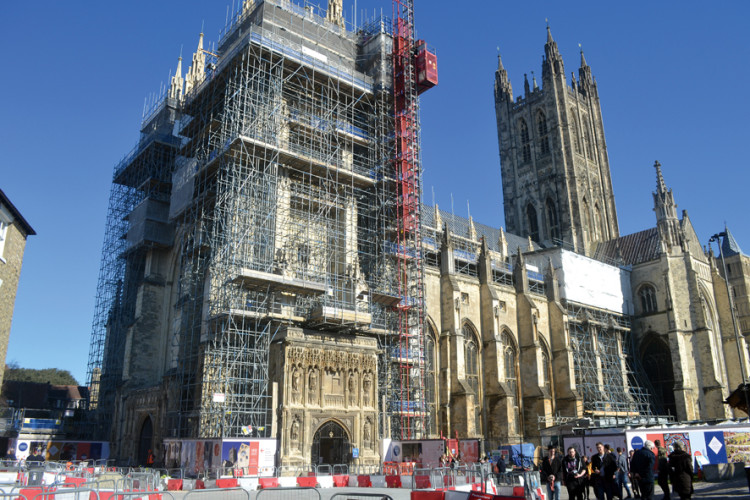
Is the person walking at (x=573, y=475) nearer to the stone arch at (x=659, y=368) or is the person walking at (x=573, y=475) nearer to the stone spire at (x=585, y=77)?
the stone arch at (x=659, y=368)

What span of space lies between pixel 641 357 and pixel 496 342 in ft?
58.1

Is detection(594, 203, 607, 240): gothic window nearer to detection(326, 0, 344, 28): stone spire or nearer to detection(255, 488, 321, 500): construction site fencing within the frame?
detection(326, 0, 344, 28): stone spire

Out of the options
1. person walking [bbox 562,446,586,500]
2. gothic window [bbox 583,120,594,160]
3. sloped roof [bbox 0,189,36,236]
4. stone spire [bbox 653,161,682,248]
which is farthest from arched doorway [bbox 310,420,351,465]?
gothic window [bbox 583,120,594,160]

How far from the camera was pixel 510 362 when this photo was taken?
135 feet

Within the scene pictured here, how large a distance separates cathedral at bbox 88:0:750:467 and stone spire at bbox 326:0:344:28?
154 mm

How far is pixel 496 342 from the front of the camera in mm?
38562

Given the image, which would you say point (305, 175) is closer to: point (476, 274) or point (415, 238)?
point (415, 238)

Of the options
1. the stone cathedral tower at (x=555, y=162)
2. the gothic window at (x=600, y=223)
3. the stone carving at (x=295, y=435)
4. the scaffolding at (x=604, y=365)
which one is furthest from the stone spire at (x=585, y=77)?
the stone carving at (x=295, y=435)

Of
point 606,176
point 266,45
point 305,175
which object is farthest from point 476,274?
point 606,176

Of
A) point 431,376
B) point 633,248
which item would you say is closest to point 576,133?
point 633,248

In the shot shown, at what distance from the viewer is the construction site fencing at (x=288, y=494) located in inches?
388

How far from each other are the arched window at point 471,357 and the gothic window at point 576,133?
107ft

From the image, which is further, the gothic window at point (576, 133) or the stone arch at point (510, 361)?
the gothic window at point (576, 133)

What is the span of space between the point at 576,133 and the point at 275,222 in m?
46.0
